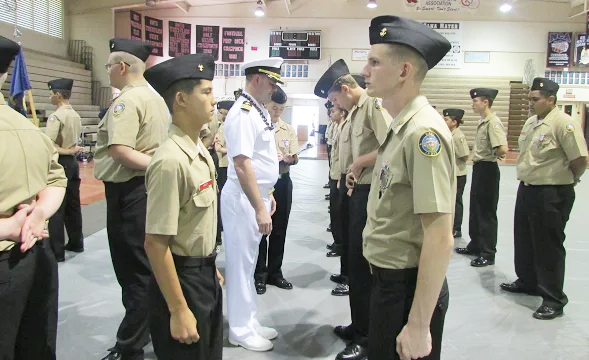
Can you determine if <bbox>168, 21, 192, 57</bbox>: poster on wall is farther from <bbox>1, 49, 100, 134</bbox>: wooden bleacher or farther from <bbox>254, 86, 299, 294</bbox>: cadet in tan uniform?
<bbox>254, 86, 299, 294</bbox>: cadet in tan uniform

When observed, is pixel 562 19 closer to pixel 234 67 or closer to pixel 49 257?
pixel 234 67

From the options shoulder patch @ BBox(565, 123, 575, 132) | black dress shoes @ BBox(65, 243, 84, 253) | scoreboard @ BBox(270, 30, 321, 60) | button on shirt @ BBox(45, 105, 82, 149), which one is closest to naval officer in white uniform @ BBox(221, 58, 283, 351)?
shoulder patch @ BBox(565, 123, 575, 132)

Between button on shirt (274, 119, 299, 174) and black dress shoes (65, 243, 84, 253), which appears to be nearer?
black dress shoes (65, 243, 84, 253)

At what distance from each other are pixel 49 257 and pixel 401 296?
128cm

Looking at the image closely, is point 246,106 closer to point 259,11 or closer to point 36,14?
point 259,11

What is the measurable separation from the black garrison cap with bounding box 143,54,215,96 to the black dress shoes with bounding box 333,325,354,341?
75.0 inches

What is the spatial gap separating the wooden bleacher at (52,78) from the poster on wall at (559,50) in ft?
50.9

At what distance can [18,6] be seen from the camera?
1281 cm

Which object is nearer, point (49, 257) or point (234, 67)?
point (49, 257)

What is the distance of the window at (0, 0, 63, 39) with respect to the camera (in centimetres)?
1248

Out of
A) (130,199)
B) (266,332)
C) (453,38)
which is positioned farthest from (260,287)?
(453,38)

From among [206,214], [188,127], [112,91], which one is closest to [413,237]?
[206,214]

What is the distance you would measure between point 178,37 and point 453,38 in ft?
32.7

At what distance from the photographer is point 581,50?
50.8ft
